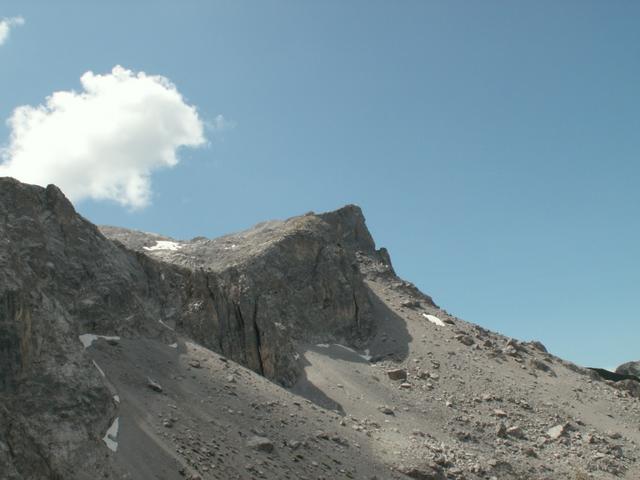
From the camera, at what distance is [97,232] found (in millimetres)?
39750

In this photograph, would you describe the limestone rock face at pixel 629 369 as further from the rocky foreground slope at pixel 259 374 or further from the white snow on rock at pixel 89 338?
the white snow on rock at pixel 89 338

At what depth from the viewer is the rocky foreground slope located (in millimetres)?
22781

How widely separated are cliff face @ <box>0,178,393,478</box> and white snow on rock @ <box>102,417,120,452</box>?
0.41 metres

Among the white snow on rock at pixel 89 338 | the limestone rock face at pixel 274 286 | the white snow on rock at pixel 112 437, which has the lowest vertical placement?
the white snow on rock at pixel 112 437

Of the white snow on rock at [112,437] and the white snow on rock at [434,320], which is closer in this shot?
the white snow on rock at [112,437]

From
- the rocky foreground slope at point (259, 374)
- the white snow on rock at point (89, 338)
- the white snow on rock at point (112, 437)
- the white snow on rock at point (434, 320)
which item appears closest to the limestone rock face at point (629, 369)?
the rocky foreground slope at point (259, 374)

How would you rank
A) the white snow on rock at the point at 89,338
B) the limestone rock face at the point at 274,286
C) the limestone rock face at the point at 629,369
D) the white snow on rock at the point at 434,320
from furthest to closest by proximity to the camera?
the limestone rock face at the point at 629,369 < the white snow on rock at the point at 434,320 < the limestone rock face at the point at 274,286 < the white snow on rock at the point at 89,338

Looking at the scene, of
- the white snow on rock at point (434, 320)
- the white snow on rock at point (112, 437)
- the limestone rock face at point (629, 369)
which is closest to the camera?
the white snow on rock at point (112, 437)

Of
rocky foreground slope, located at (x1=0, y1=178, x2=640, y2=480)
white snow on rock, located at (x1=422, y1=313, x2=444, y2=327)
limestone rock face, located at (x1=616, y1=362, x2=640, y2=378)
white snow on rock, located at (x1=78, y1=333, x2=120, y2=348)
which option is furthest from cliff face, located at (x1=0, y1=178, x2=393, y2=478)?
limestone rock face, located at (x1=616, y1=362, x2=640, y2=378)

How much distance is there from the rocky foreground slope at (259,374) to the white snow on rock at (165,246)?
0.25 metres

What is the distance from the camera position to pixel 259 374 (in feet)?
146

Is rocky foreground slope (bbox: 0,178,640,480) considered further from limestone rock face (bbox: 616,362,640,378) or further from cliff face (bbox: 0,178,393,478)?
limestone rock face (bbox: 616,362,640,378)

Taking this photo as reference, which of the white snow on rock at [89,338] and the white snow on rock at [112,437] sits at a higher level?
the white snow on rock at [89,338]

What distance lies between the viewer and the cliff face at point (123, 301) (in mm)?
21391
